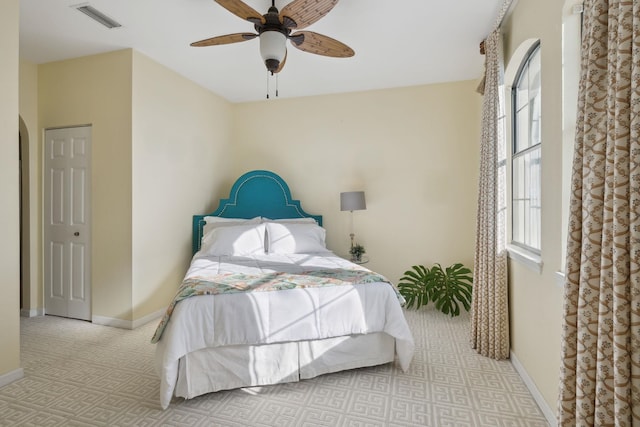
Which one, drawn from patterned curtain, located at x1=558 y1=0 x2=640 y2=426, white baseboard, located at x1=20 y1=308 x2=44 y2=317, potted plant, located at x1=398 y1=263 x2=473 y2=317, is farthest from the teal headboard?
patterned curtain, located at x1=558 y1=0 x2=640 y2=426

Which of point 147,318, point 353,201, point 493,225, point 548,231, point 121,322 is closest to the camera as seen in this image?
point 548,231

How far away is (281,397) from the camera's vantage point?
7.54 feet

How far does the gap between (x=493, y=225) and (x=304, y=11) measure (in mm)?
2175

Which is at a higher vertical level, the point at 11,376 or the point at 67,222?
the point at 67,222

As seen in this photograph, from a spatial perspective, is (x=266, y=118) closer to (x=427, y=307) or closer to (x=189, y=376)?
(x=427, y=307)

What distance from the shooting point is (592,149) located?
Answer: 1207 mm

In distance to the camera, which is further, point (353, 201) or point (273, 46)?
point (353, 201)

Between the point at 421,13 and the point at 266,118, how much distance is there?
2838 millimetres

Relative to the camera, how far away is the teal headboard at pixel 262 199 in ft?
15.6

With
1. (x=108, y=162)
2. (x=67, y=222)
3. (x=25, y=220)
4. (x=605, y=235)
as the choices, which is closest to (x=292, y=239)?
(x=108, y=162)

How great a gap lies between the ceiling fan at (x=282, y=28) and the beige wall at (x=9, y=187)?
53.0 inches

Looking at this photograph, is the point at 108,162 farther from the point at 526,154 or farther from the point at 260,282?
the point at 526,154

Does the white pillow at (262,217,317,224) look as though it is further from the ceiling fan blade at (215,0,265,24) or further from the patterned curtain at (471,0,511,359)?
the ceiling fan blade at (215,0,265,24)

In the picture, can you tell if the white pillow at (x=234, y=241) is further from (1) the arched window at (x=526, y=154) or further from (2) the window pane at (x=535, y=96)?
(2) the window pane at (x=535, y=96)
